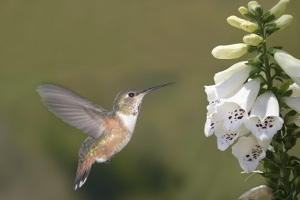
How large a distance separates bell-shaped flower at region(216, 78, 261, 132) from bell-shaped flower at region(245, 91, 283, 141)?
0.04 ft

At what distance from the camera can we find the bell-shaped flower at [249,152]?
39.6 inches

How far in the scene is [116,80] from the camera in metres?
2.92

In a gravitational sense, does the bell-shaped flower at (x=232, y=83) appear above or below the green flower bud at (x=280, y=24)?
below

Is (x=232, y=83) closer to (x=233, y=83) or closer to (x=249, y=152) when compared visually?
(x=233, y=83)

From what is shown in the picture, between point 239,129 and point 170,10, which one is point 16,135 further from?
point 239,129

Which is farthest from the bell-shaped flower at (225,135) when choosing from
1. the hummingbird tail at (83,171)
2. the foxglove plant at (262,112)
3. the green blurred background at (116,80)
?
the green blurred background at (116,80)

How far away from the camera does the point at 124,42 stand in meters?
2.97

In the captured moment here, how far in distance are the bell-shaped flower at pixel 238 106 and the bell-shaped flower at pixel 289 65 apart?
4cm

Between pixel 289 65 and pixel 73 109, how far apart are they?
76cm

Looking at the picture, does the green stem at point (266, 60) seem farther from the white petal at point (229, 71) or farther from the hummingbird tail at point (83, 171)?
the hummingbird tail at point (83, 171)

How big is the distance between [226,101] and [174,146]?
181 cm

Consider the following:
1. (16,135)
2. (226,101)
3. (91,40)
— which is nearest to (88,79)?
(91,40)

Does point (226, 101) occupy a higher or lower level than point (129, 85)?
higher

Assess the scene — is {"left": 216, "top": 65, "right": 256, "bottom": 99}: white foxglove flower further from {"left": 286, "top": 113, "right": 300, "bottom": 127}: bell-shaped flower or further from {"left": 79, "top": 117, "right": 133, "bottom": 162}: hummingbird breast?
{"left": 79, "top": 117, "right": 133, "bottom": 162}: hummingbird breast
